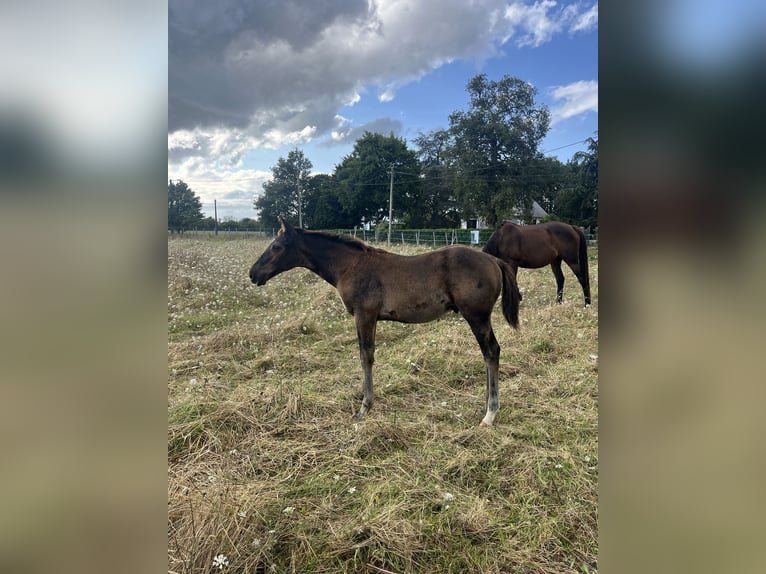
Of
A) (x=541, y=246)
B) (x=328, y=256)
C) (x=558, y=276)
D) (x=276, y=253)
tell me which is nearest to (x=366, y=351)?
(x=328, y=256)

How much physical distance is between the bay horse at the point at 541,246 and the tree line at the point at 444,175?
2.25 feet

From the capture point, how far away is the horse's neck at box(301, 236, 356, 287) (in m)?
3.84

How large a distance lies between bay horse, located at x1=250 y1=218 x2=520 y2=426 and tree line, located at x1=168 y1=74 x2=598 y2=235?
816 millimetres

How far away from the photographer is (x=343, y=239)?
3840 millimetres

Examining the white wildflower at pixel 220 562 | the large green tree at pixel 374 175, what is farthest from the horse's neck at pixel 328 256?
the white wildflower at pixel 220 562

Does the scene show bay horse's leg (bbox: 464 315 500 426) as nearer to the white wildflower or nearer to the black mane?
the black mane

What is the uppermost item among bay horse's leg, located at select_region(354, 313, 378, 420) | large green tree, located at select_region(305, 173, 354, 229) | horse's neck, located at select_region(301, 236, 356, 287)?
large green tree, located at select_region(305, 173, 354, 229)

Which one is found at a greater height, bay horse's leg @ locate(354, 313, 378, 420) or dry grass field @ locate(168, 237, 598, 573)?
bay horse's leg @ locate(354, 313, 378, 420)

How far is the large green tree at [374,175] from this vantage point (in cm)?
516

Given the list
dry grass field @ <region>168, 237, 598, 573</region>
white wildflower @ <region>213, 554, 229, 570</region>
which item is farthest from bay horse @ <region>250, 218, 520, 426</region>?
white wildflower @ <region>213, 554, 229, 570</region>

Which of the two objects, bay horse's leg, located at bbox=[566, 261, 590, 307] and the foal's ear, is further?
bay horse's leg, located at bbox=[566, 261, 590, 307]

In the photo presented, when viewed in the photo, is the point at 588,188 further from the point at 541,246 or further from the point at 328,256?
the point at 541,246
